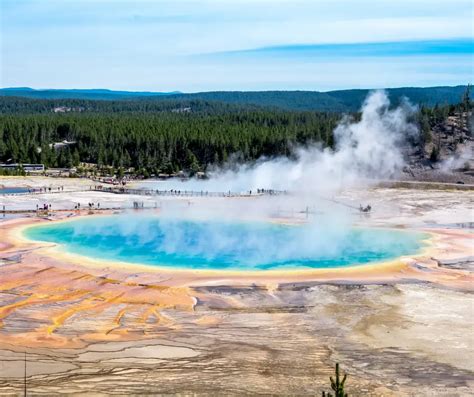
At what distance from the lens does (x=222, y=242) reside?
115 ft

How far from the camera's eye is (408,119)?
7188cm

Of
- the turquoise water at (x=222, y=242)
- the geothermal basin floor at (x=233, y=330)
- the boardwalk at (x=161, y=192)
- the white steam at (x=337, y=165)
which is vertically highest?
the white steam at (x=337, y=165)

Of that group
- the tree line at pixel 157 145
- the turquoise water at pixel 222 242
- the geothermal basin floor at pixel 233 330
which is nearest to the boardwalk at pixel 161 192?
the turquoise water at pixel 222 242

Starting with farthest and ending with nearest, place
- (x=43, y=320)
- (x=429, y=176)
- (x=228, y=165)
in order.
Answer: (x=228, y=165) → (x=429, y=176) → (x=43, y=320)

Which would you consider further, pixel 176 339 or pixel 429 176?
pixel 429 176

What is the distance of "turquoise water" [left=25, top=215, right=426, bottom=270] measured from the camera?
3056 centimetres

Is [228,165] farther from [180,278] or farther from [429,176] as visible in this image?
[180,278]

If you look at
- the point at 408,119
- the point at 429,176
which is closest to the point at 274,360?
the point at 429,176

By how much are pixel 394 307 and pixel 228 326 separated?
5950mm

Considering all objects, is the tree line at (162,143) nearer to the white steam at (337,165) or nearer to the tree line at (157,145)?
the tree line at (157,145)

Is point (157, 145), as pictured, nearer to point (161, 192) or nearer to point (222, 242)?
point (161, 192)

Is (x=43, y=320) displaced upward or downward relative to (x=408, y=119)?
downward

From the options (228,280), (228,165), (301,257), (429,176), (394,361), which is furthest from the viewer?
(228,165)

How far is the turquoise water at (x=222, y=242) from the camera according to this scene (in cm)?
3056
